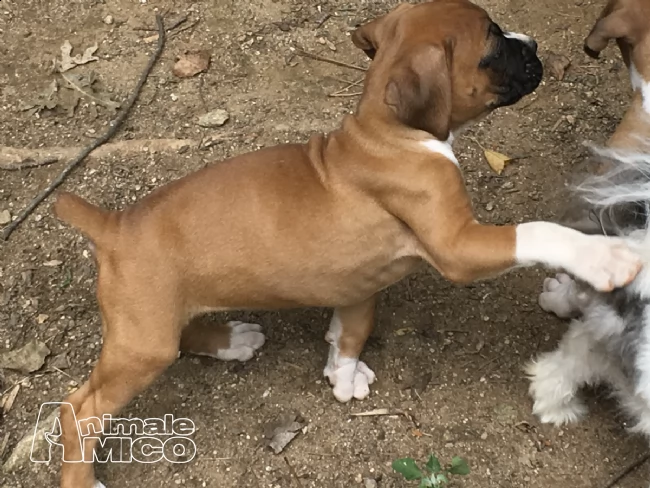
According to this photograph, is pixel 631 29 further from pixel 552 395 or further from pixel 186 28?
pixel 186 28

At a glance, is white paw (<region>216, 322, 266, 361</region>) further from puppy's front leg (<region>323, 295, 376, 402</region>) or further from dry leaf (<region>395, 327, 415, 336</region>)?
dry leaf (<region>395, 327, 415, 336</region>)

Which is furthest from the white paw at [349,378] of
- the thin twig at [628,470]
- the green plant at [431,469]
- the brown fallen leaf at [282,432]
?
the thin twig at [628,470]

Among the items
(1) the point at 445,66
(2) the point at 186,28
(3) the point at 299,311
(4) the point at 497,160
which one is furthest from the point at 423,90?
(2) the point at 186,28

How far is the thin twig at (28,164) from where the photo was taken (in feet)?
12.2

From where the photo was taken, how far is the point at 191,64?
13.4ft

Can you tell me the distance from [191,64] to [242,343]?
5.47 feet

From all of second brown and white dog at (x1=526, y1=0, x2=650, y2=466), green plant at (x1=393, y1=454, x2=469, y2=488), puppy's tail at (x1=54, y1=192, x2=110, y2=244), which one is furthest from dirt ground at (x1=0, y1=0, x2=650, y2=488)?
puppy's tail at (x1=54, y1=192, x2=110, y2=244)

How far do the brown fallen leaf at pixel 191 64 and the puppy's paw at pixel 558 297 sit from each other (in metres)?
2.04

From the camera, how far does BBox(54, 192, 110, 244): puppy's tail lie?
252 cm

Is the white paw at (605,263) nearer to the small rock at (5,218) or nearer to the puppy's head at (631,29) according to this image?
the puppy's head at (631,29)

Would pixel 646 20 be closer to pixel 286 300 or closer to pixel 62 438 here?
pixel 286 300

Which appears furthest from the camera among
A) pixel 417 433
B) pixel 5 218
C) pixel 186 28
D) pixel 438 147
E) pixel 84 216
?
pixel 186 28

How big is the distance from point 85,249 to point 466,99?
181 centimetres

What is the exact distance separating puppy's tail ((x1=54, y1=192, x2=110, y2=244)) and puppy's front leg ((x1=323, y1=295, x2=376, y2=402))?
88cm
